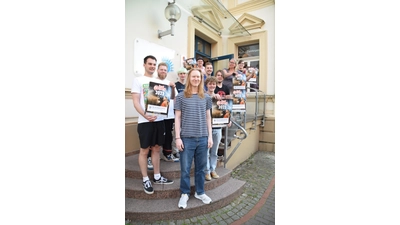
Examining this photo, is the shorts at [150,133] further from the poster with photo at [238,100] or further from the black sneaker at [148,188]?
the poster with photo at [238,100]

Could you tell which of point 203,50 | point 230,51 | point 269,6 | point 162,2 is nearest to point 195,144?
point 162,2

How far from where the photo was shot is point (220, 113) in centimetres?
236

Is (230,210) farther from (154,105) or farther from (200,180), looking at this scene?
(154,105)

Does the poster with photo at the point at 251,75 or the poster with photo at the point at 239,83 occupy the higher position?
the poster with photo at the point at 251,75

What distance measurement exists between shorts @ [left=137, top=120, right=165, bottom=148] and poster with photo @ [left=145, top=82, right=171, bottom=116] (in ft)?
0.76

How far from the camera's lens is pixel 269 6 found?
5.66 meters

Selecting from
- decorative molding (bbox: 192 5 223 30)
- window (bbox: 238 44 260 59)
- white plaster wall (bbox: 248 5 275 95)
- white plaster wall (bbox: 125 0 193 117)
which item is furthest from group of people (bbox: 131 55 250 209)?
window (bbox: 238 44 260 59)

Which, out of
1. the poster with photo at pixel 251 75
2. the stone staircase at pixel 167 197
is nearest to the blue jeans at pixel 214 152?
the stone staircase at pixel 167 197

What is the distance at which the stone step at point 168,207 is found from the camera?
1813mm

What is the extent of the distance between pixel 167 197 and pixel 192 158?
2.06 feet

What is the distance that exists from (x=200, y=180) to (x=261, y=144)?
3972mm

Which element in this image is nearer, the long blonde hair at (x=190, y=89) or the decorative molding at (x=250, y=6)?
the long blonde hair at (x=190, y=89)

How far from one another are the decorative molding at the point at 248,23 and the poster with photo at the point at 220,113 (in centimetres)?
429

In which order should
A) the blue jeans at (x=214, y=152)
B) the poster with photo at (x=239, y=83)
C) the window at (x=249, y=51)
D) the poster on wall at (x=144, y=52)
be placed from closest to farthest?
the blue jeans at (x=214, y=152) → the poster with photo at (x=239, y=83) → the poster on wall at (x=144, y=52) → the window at (x=249, y=51)
